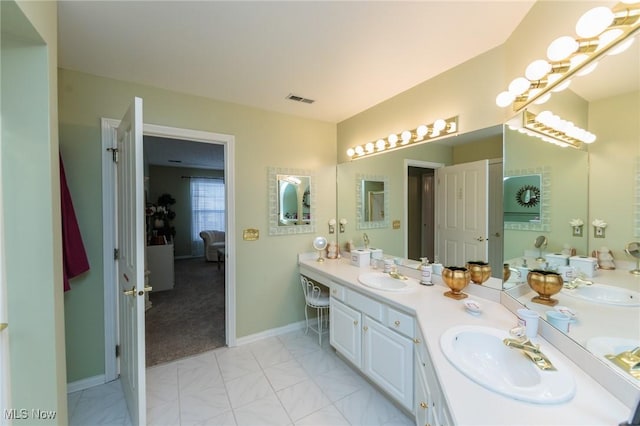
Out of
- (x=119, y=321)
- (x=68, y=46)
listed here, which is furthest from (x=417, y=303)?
(x=68, y=46)

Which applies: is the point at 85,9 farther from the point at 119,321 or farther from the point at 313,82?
the point at 119,321

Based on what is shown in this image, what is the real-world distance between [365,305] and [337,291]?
1.25 feet

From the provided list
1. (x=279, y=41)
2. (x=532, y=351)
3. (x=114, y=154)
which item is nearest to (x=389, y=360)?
(x=532, y=351)

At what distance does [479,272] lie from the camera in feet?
5.63

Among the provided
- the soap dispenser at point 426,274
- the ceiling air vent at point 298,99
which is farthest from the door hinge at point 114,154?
the soap dispenser at point 426,274

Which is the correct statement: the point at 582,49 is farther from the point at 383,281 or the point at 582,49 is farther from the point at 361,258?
the point at 361,258

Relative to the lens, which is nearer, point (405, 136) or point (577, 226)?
point (577, 226)

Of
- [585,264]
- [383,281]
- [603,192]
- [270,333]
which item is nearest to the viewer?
[603,192]

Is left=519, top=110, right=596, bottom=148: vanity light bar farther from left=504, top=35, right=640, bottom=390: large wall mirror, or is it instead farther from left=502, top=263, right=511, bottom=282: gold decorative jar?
left=502, top=263, right=511, bottom=282: gold decorative jar

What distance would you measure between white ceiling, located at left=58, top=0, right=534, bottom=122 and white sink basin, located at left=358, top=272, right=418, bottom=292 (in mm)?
1638

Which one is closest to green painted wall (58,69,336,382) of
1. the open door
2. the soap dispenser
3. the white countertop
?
the open door

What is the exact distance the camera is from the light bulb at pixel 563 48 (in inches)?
41.4

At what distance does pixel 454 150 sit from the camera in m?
1.95

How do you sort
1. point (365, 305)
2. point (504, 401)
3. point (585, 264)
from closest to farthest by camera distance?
point (504, 401) → point (585, 264) → point (365, 305)
